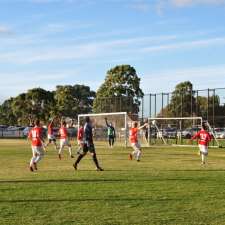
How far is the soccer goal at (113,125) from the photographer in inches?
1925

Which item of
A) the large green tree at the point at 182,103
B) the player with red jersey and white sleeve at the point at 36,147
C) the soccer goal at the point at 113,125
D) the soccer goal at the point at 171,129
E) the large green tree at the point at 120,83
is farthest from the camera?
the large green tree at the point at 120,83

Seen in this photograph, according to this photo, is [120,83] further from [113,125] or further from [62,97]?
[113,125]

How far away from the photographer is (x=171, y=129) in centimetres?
5462

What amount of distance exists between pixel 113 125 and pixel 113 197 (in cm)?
3763

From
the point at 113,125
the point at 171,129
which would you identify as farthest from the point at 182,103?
the point at 113,125

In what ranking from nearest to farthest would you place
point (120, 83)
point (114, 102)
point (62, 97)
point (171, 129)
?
point (171, 129) → point (114, 102) → point (120, 83) → point (62, 97)

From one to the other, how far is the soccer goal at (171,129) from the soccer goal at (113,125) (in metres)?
2.42

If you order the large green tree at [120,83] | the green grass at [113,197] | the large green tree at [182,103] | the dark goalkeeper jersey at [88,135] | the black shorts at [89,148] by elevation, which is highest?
the large green tree at [120,83]

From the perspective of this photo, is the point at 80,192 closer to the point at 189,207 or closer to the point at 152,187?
the point at 152,187

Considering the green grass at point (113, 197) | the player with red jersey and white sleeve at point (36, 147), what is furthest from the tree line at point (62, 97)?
the green grass at point (113, 197)

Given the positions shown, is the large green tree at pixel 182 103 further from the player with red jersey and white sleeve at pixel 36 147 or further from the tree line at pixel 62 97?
the player with red jersey and white sleeve at pixel 36 147

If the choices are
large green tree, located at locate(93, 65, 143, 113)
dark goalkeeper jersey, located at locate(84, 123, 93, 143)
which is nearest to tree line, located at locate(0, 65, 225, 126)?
large green tree, located at locate(93, 65, 143, 113)

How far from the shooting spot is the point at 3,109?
127 metres

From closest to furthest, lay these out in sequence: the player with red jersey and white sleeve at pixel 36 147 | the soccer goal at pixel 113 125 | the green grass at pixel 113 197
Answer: the green grass at pixel 113 197 → the player with red jersey and white sleeve at pixel 36 147 → the soccer goal at pixel 113 125
